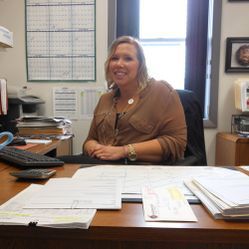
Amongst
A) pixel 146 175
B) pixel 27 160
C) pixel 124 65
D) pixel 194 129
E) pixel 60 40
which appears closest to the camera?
pixel 146 175

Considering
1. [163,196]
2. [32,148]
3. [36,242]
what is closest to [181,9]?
[32,148]

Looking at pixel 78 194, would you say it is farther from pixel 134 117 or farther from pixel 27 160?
pixel 134 117

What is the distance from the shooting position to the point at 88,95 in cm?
263

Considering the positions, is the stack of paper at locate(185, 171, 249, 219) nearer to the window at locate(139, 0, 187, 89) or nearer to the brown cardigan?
the brown cardigan

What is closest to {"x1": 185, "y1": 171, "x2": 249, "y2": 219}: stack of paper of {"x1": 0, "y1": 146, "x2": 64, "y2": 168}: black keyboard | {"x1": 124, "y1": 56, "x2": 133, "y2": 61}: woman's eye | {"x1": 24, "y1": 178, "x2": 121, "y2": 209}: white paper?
{"x1": 24, "y1": 178, "x2": 121, "y2": 209}: white paper

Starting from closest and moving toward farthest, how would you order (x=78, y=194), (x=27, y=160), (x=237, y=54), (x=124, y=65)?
1. (x=78, y=194)
2. (x=27, y=160)
3. (x=124, y=65)
4. (x=237, y=54)

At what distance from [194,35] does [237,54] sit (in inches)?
16.3

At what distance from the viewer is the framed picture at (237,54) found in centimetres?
250

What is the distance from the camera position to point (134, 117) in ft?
4.67

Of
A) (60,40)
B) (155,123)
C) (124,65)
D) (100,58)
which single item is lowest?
(155,123)

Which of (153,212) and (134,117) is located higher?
(134,117)

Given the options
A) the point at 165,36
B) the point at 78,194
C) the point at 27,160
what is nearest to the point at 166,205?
the point at 78,194

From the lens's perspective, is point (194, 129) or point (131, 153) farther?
point (194, 129)

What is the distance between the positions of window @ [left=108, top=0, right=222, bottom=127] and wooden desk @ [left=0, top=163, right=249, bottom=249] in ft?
6.98
